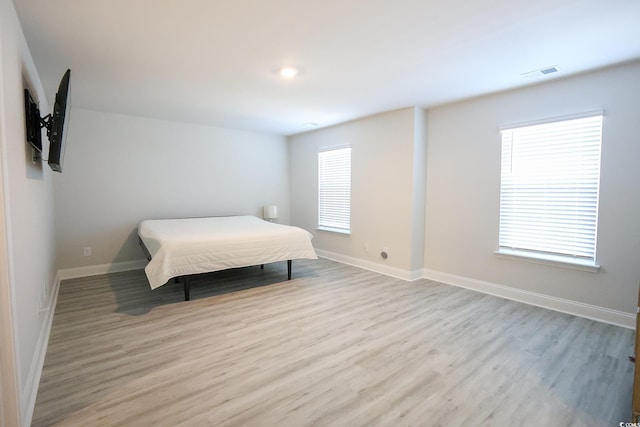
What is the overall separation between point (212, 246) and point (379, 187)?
2.53 meters

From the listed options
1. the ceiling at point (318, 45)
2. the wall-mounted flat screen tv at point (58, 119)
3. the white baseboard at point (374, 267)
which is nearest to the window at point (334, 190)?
the white baseboard at point (374, 267)

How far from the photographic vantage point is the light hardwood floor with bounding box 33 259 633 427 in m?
1.76

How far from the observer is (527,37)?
7.61ft

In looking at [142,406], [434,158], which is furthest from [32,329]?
[434,158]

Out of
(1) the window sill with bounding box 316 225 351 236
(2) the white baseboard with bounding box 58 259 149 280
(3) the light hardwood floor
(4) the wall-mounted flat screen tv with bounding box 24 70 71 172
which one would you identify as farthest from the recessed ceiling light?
(2) the white baseboard with bounding box 58 259 149 280

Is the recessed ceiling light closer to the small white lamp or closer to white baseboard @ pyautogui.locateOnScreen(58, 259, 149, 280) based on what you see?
the small white lamp

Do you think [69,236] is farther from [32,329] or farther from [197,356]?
[197,356]

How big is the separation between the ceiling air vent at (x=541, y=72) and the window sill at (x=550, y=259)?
6.09ft

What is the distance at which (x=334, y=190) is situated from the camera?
219 inches

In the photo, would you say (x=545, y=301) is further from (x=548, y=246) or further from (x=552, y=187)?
(x=552, y=187)

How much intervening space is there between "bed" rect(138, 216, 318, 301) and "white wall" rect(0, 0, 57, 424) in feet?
3.34

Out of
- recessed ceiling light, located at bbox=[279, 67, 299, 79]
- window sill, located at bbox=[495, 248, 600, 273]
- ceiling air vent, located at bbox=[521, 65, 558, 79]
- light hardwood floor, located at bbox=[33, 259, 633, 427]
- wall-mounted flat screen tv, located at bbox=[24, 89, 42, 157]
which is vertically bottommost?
light hardwood floor, located at bbox=[33, 259, 633, 427]

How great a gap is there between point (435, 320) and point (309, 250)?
1860mm

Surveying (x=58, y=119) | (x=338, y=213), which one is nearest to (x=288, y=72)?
(x=58, y=119)
